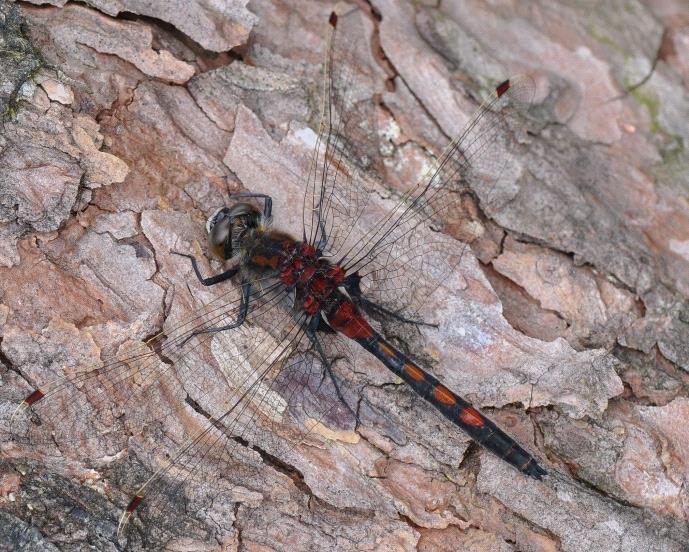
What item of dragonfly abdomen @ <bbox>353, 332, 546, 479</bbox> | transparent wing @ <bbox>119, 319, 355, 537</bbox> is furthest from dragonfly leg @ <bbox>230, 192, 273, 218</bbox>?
dragonfly abdomen @ <bbox>353, 332, 546, 479</bbox>

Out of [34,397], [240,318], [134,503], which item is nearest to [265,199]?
[240,318]

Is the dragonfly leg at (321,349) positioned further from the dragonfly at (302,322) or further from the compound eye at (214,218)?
the compound eye at (214,218)

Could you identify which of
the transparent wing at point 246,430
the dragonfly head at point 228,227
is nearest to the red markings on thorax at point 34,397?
the transparent wing at point 246,430

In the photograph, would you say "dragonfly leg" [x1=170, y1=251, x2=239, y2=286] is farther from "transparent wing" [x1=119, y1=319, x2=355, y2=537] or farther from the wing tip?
the wing tip

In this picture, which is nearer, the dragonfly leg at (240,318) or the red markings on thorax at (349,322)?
the dragonfly leg at (240,318)

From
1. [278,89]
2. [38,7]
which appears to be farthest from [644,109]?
[38,7]

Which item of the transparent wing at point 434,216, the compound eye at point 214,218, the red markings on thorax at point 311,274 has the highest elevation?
the transparent wing at point 434,216

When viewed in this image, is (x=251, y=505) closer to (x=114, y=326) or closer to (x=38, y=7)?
(x=114, y=326)
